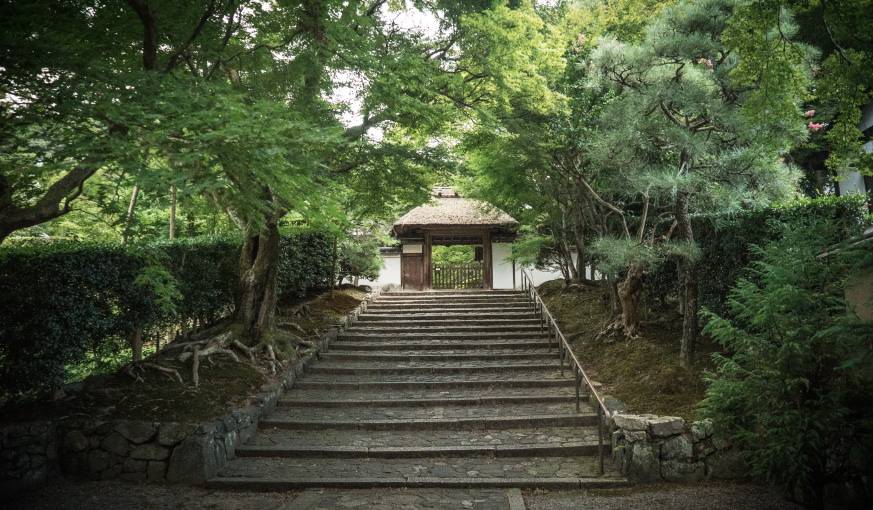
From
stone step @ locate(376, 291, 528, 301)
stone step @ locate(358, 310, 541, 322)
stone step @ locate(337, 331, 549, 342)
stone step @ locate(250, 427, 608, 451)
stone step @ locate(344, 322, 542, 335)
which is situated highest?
stone step @ locate(376, 291, 528, 301)

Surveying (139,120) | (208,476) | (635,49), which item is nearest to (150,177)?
(139,120)

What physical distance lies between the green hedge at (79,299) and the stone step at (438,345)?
353 cm

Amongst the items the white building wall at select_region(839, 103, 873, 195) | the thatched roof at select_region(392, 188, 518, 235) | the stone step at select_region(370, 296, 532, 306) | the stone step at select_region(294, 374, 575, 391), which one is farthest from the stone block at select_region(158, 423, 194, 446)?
the white building wall at select_region(839, 103, 873, 195)

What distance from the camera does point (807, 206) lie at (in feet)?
24.0

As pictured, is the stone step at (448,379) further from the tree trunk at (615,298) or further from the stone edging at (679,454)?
the stone edging at (679,454)

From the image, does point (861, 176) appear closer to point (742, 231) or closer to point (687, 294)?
point (742, 231)

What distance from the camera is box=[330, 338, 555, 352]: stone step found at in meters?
12.1

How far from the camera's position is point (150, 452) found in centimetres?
668

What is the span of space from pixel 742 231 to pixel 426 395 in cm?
587

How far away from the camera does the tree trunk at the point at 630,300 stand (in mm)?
9828

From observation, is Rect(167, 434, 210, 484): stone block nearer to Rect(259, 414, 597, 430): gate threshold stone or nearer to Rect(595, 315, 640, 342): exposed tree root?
Rect(259, 414, 597, 430): gate threshold stone

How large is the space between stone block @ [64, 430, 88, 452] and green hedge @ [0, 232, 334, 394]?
69cm

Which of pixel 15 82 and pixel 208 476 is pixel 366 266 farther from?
pixel 15 82

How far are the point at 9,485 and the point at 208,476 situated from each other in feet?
6.97
